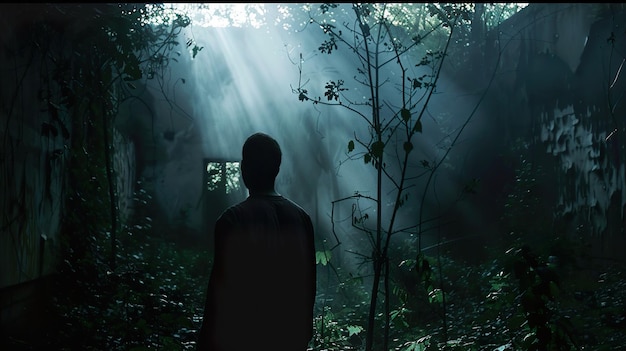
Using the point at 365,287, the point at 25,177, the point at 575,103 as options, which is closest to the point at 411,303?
the point at 365,287

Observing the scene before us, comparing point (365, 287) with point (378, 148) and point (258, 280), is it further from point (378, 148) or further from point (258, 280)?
point (258, 280)

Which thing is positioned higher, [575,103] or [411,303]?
[575,103]

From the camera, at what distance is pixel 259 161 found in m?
2.67

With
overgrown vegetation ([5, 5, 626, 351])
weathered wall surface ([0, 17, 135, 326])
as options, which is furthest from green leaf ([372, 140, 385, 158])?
weathered wall surface ([0, 17, 135, 326])

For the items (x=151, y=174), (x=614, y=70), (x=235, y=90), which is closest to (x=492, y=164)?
(x=614, y=70)

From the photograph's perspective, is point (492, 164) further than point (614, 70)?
Yes

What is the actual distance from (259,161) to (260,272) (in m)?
0.47

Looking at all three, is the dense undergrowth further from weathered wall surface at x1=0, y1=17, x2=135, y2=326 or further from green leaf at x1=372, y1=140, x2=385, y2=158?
green leaf at x1=372, y1=140, x2=385, y2=158

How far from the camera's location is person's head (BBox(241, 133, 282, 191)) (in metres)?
2.67

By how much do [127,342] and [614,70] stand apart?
5996 mm

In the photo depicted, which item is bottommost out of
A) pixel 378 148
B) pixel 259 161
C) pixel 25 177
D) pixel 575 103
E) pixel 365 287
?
pixel 259 161

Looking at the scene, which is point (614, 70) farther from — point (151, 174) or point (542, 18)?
point (151, 174)

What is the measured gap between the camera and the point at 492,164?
11.1 m

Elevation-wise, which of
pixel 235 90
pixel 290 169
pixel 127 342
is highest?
pixel 235 90
